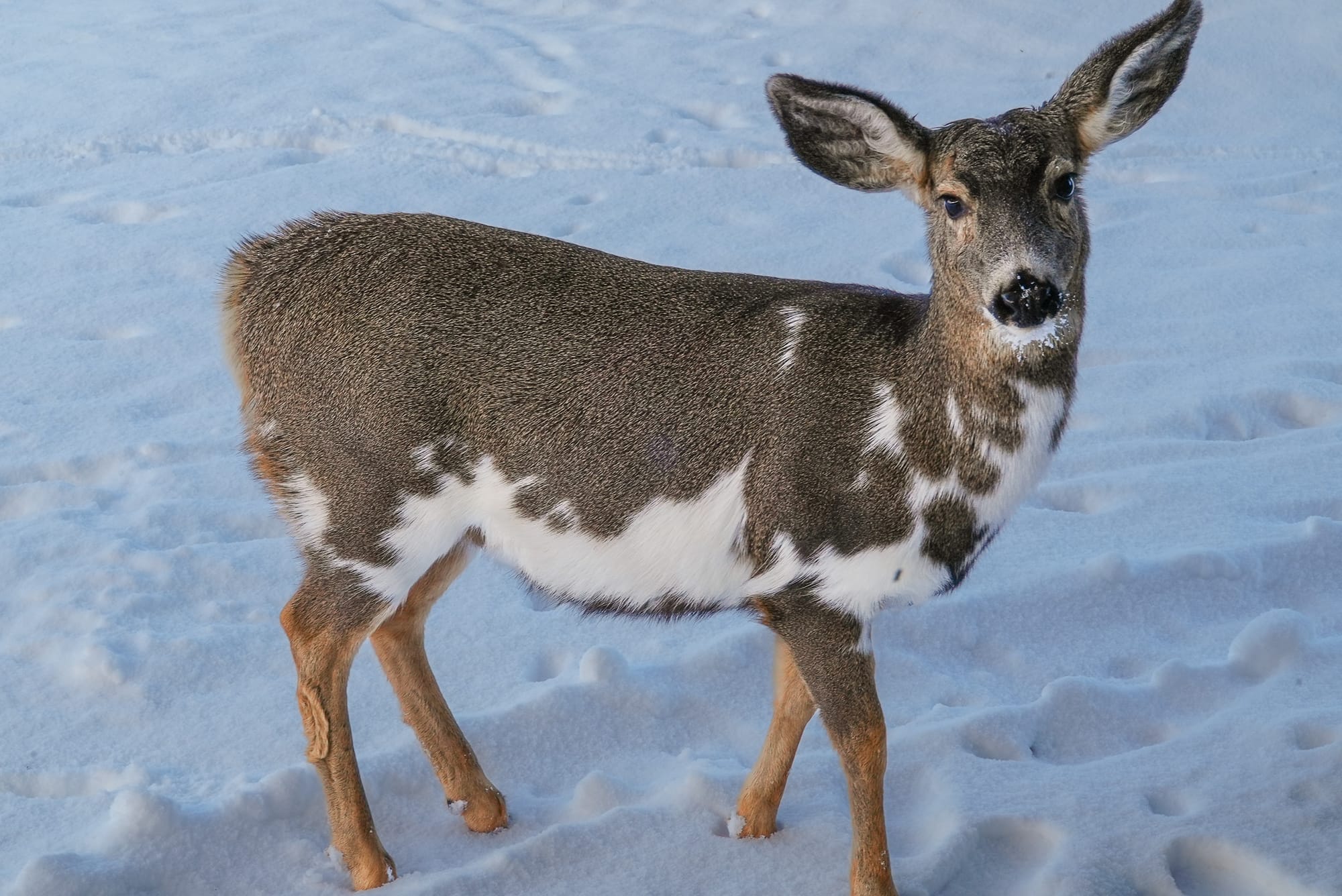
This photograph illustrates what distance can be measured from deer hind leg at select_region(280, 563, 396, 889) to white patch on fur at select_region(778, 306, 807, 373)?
1.15 m

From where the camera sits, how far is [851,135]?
3521mm

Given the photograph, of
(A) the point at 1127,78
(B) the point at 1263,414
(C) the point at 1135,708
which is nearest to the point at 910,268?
(B) the point at 1263,414

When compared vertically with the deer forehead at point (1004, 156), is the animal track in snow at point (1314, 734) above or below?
below

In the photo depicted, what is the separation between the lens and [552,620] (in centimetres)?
478

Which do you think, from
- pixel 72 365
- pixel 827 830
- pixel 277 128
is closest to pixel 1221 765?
pixel 827 830

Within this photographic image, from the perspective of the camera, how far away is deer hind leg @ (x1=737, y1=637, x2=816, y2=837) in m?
3.86

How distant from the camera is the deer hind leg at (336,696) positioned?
12.1ft

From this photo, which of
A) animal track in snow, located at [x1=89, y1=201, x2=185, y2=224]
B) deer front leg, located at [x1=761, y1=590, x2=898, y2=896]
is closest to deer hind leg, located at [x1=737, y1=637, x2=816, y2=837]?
deer front leg, located at [x1=761, y1=590, x2=898, y2=896]

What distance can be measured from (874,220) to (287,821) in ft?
14.9

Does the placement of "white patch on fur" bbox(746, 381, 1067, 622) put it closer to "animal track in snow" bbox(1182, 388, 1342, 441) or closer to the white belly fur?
the white belly fur

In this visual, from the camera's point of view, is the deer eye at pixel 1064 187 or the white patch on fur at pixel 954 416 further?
the white patch on fur at pixel 954 416

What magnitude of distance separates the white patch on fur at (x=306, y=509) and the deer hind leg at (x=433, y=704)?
0.37m

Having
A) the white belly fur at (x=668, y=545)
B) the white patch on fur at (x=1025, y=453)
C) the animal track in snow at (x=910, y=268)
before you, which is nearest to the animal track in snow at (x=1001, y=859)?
the white belly fur at (x=668, y=545)

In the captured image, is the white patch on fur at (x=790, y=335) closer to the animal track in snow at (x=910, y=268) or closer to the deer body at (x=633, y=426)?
the deer body at (x=633, y=426)
